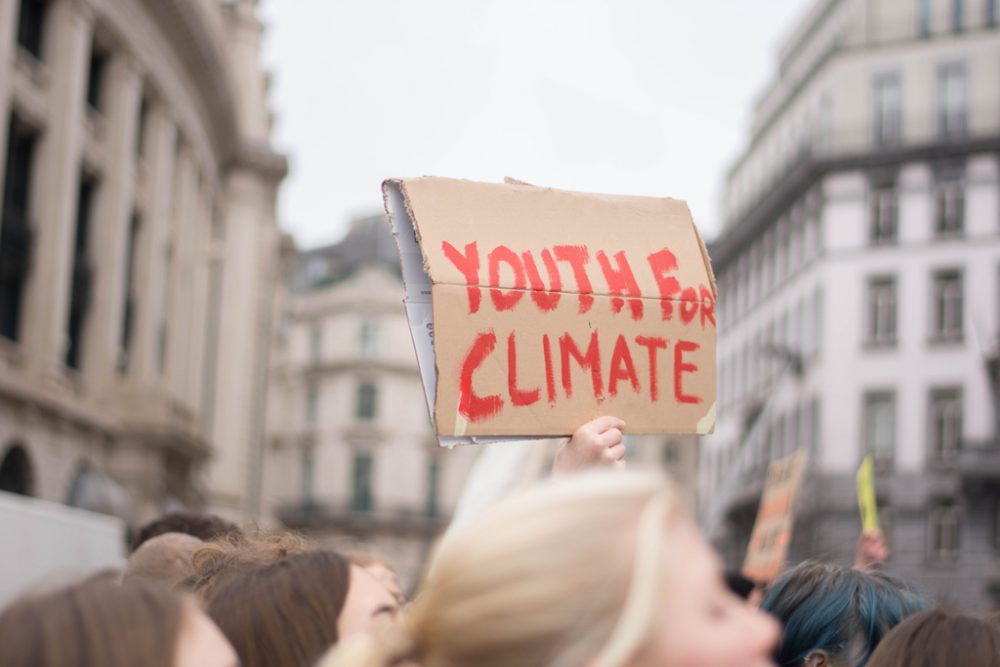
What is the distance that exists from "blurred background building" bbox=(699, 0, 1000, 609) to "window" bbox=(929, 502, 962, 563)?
0.13ft

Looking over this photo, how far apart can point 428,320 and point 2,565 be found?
21.8 feet

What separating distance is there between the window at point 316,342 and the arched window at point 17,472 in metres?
55.5

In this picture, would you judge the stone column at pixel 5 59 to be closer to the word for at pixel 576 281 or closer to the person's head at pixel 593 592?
the word for at pixel 576 281

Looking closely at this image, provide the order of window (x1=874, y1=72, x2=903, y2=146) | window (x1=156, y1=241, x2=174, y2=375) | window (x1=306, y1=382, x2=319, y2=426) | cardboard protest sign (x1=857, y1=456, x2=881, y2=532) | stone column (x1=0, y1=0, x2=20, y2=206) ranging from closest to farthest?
cardboard protest sign (x1=857, y1=456, x2=881, y2=532) → stone column (x1=0, y1=0, x2=20, y2=206) → window (x1=156, y1=241, x2=174, y2=375) → window (x1=874, y1=72, x2=903, y2=146) → window (x1=306, y1=382, x2=319, y2=426)

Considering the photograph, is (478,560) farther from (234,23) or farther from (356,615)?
(234,23)

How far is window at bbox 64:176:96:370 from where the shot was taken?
28.7 m

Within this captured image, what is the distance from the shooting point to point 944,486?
138 feet

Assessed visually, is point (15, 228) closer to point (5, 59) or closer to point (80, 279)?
point (5, 59)

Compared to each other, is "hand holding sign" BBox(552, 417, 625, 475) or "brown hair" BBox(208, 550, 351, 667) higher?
"hand holding sign" BBox(552, 417, 625, 475)

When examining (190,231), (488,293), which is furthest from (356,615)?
(190,231)

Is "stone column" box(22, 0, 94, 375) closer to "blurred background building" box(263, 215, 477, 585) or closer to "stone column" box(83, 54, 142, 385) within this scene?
"stone column" box(83, 54, 142, 385)

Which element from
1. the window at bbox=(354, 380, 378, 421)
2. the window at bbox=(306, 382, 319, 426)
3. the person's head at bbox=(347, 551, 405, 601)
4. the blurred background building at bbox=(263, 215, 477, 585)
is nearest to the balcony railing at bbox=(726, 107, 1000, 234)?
the blurred background building at bbox=(263, 215, 477, 585)

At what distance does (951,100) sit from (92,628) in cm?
4444

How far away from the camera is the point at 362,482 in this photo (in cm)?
8012
